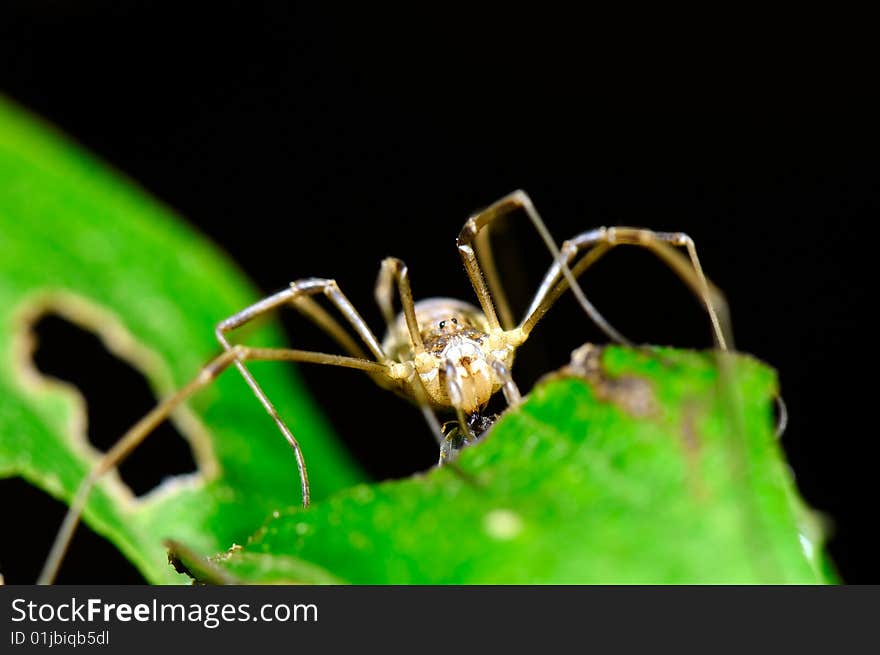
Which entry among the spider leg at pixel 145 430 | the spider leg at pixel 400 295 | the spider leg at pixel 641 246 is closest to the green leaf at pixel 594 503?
the spider leg at pixel 145 430

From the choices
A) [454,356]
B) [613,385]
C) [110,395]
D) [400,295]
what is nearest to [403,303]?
[400,295]

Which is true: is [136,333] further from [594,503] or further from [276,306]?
[594,503]

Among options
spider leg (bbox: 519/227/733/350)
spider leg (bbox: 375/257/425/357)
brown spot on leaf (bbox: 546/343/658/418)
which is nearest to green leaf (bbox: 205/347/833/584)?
brown spot on leaf (bbox: 546/343/658/418)

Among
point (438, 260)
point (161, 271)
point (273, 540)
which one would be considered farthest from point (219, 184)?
point (273, 540)

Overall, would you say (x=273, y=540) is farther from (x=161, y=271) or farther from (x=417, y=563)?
(x=161, y=271)

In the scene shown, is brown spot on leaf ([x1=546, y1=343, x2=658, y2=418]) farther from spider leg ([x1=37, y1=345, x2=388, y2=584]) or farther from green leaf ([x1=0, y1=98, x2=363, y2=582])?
green leaf ([x1=0, y1=98, x2=363, y2=582])

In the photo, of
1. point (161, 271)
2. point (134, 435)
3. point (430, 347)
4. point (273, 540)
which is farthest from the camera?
point (161, 271)

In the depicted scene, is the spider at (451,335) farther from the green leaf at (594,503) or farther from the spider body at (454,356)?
the green leaf at (594,503)
